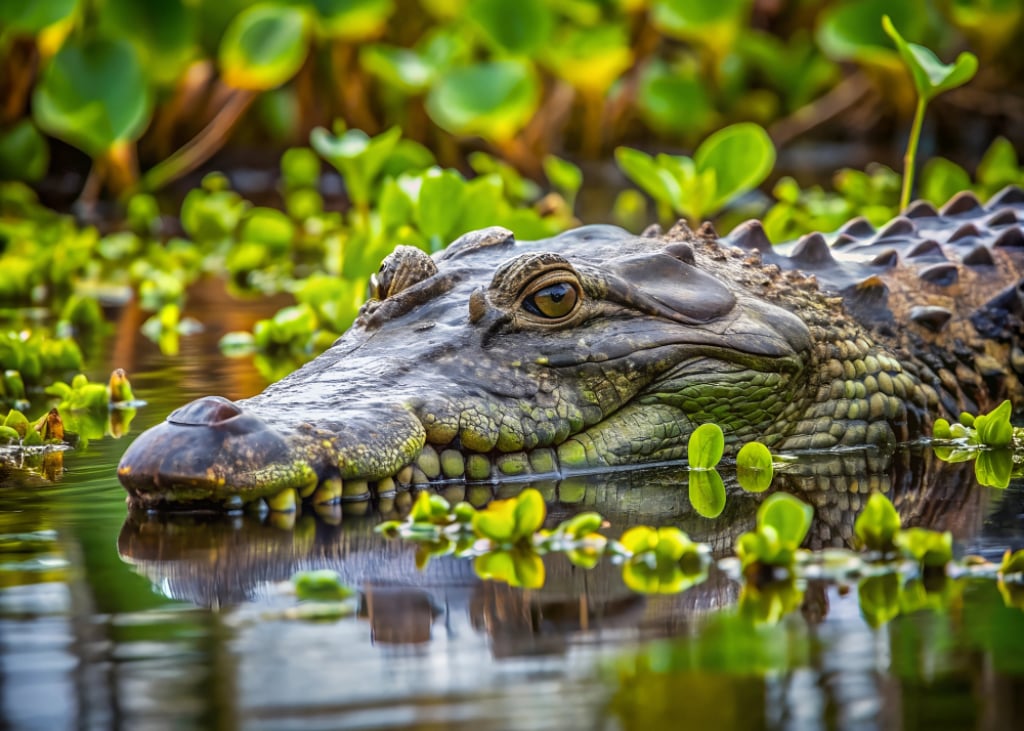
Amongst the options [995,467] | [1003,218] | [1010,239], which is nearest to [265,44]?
[1003,218]

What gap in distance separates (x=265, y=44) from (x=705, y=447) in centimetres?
886

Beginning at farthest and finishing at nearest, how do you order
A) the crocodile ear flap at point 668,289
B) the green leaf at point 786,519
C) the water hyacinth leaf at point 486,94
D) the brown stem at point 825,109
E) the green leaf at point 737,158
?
the brown stem at point 825,109 → the water hyacinth leaf at point 486,94 → the green leaf at point 737,158 → the crocodile ear flap at point 668,289 → the green leaf at point 786,519

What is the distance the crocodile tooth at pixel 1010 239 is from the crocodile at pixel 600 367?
0.15m

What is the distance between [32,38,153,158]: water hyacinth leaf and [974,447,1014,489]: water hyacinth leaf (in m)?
8.28

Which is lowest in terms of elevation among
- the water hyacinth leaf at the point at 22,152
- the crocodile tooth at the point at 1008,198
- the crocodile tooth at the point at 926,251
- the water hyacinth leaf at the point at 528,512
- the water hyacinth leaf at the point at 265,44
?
the water hyacinth leaf at the point at 528,512

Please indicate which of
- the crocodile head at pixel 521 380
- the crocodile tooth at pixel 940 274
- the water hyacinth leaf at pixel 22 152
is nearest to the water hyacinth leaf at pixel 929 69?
the crocodile tooth at pixel 940 274

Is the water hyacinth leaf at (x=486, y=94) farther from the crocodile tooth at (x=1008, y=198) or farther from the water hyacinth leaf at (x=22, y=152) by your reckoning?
the crocodile tooth at (x=1008, y=198)

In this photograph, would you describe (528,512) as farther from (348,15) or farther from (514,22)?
(348,15)

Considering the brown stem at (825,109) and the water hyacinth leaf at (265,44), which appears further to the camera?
the brown stem at (825,109)

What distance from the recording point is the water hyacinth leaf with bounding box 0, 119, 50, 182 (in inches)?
541

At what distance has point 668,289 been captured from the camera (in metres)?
4.58

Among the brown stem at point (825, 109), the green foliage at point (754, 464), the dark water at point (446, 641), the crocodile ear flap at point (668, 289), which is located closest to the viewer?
the dark water at point (446, 641)

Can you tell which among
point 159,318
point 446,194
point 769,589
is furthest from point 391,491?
point 159,318

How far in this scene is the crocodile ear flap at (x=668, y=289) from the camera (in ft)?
14.7
